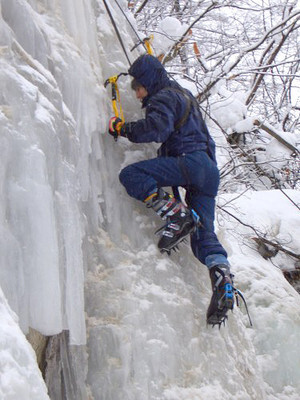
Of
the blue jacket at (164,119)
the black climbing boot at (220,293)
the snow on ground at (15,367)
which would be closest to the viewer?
the snow on ground at (15,367)

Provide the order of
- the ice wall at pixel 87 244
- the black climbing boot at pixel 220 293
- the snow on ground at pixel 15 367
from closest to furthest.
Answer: the snow on ground at pixel 15 367, the ice wall at pixel 87 244, the black climbing boot at pixel 220 293

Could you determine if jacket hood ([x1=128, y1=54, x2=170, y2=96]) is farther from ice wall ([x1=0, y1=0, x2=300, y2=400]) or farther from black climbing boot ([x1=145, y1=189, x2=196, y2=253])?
black climbing boot ([x1=145, y1=189, x2=196, y2=253])

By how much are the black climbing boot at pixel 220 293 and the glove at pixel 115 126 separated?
3.43ft

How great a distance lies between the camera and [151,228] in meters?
3.44

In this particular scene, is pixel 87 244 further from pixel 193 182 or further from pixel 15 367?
pixel 15 367

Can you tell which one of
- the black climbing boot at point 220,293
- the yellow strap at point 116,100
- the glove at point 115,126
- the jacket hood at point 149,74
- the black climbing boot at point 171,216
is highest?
the jacket hood at point 149,74

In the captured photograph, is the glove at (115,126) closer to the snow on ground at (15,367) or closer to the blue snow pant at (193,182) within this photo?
the blue snow pant at (193,182)

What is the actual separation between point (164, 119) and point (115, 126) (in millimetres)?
317

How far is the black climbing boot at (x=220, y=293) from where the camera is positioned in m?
3.20

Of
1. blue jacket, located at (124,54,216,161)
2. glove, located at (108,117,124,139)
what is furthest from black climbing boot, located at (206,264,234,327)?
glove, located at (108,117,124,139)

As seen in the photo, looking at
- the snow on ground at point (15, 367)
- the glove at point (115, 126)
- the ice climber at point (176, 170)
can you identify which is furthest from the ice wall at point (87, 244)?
the snow on ground at point (15, 367)

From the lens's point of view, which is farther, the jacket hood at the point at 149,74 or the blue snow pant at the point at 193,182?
the jacket hood at the point at 149,74

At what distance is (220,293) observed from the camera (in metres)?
3.22

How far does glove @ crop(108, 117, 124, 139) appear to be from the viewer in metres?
3.37
